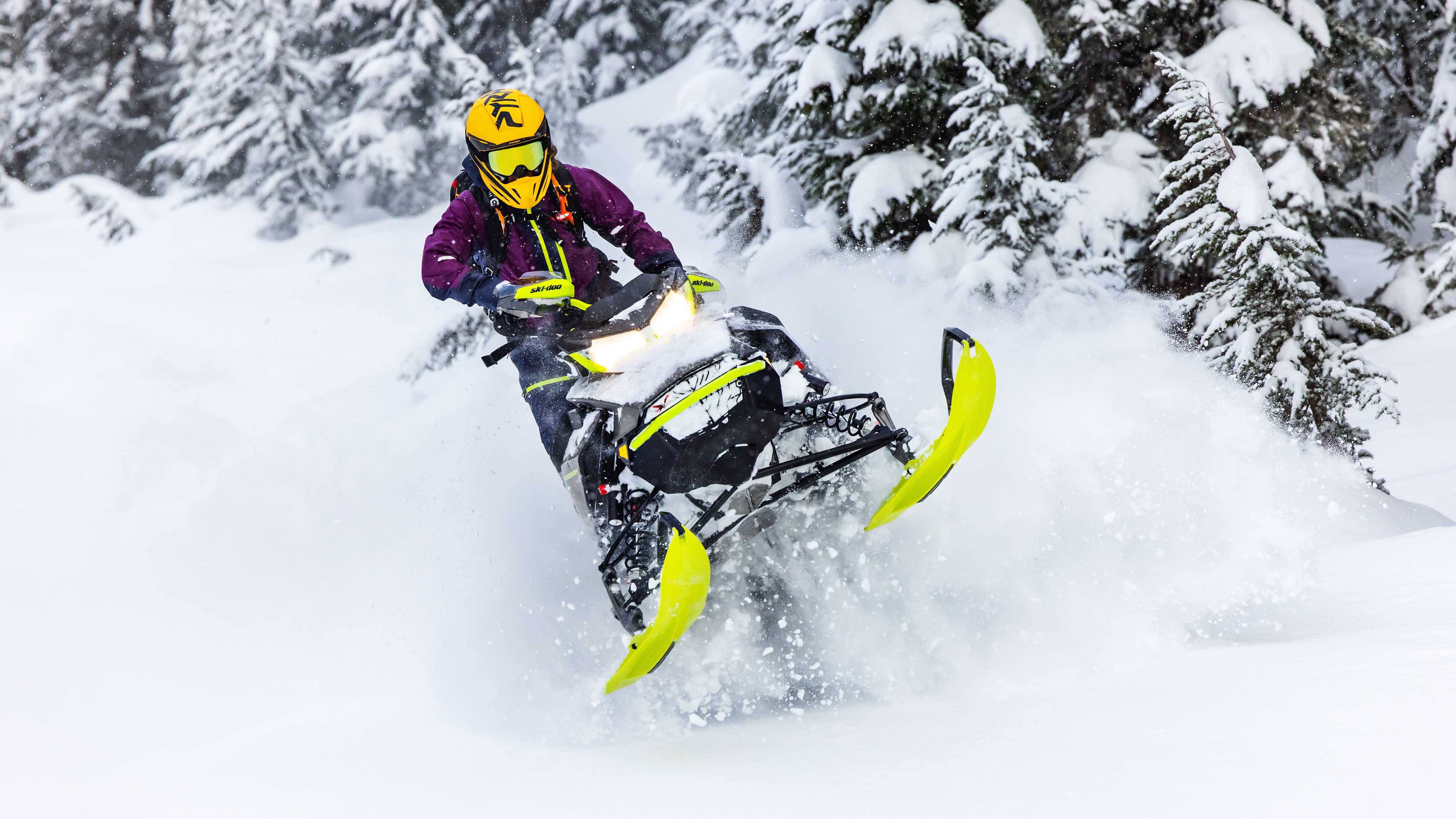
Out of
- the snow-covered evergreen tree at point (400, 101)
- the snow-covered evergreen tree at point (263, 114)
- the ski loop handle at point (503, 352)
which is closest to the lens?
the ski loop handle at point (503, 352)

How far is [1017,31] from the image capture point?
29.2 ft

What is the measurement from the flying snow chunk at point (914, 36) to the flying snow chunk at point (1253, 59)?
2396 millimetres

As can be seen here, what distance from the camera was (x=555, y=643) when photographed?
568 cm

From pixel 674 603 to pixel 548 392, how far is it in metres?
1.60

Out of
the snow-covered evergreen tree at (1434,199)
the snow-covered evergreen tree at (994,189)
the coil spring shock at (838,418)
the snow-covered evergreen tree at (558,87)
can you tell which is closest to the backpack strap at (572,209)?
the coil spring shock at (838,418)

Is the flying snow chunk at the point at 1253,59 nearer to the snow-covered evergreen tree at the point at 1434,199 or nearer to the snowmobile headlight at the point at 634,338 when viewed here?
the snow-covered evergreen tree at the point at 1434,199

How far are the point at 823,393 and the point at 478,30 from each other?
1954 centimetres

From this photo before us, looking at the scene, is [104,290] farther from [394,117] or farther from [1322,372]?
[1322,372]

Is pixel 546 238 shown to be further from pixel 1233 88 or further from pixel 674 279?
pixel 1233 88

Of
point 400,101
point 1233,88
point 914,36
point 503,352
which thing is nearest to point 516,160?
point 503,352

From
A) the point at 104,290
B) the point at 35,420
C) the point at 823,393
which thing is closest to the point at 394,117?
the point at 104,290

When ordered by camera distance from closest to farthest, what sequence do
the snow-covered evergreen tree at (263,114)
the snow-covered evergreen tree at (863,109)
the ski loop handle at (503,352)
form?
the ski loop handle at (503,352), the snow-covered evergreen tree at (863,109), the snow-covered evergreen tree at (263,114)

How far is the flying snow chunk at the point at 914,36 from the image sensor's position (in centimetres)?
870

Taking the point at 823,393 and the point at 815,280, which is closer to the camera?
the point at 823,393
